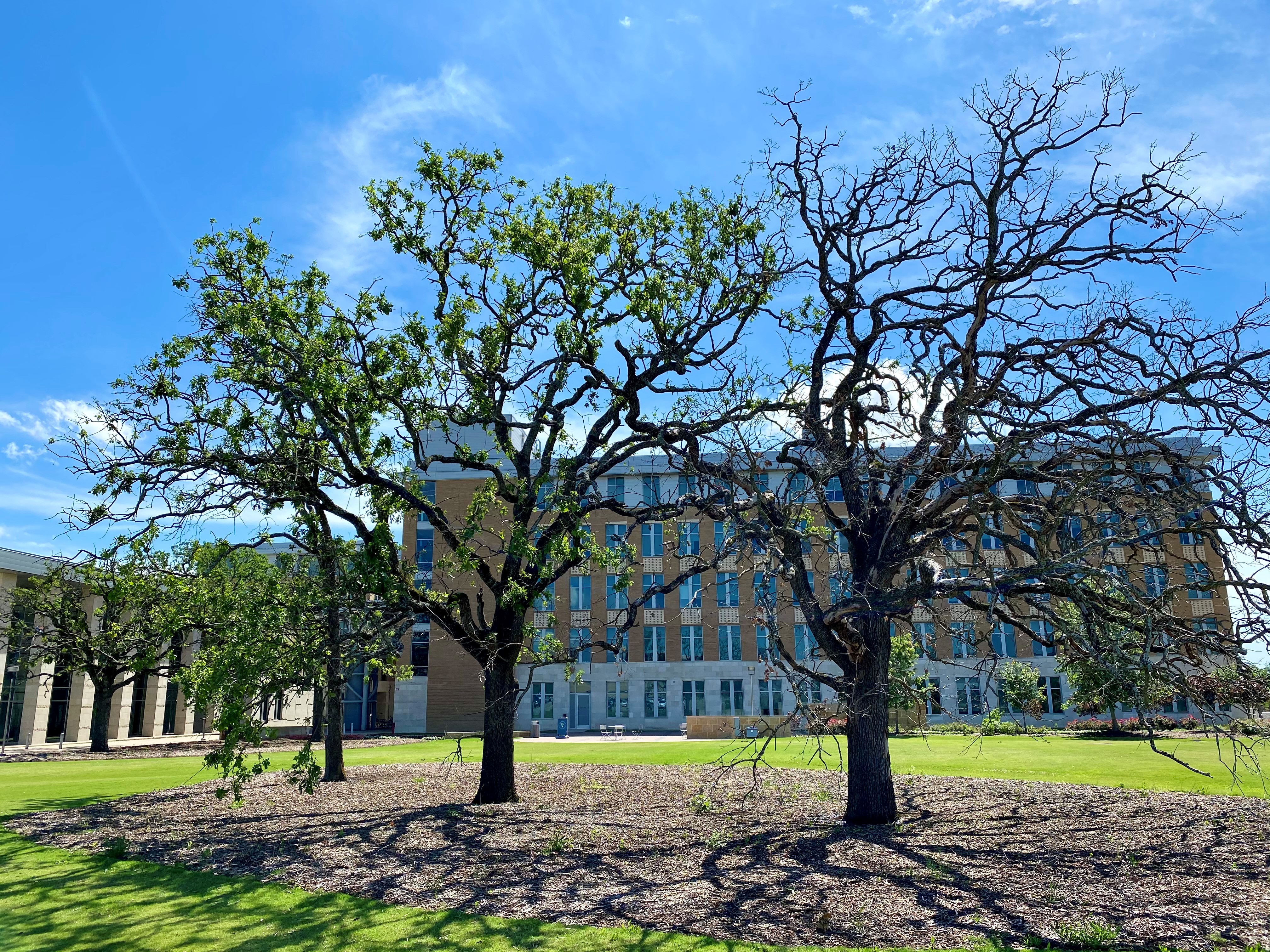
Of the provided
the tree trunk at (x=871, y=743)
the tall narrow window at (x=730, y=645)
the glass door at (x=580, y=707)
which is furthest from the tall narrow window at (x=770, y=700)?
the tree trunk at (x=871, y=743)

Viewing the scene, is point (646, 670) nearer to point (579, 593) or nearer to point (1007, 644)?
point (579, 593)

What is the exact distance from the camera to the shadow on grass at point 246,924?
712cm

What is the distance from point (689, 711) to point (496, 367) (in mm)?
38004

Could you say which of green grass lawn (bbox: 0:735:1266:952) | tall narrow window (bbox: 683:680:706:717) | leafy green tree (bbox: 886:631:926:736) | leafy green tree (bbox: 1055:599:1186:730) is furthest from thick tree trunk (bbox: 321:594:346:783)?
tall narrow window (bbox: 683:680:706:717)

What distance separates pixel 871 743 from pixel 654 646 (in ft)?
127

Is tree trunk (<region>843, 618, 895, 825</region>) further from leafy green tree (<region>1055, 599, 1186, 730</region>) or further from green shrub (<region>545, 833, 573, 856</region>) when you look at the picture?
green shrub (<region>545, 833, 573, 856</region>)

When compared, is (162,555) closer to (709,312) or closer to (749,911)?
(709,312)

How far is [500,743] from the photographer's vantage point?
15.4 m

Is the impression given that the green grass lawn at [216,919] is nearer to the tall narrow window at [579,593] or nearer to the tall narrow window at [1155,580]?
the tall narrow window at [1155,580]

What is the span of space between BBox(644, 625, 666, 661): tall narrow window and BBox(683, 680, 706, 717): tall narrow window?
6.92 feet

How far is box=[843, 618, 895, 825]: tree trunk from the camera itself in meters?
12.1

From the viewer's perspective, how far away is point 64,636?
34.3m

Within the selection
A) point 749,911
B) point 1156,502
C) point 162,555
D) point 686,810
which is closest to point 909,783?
point 686,810

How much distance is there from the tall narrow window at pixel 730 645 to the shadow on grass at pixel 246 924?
41.9 meters
